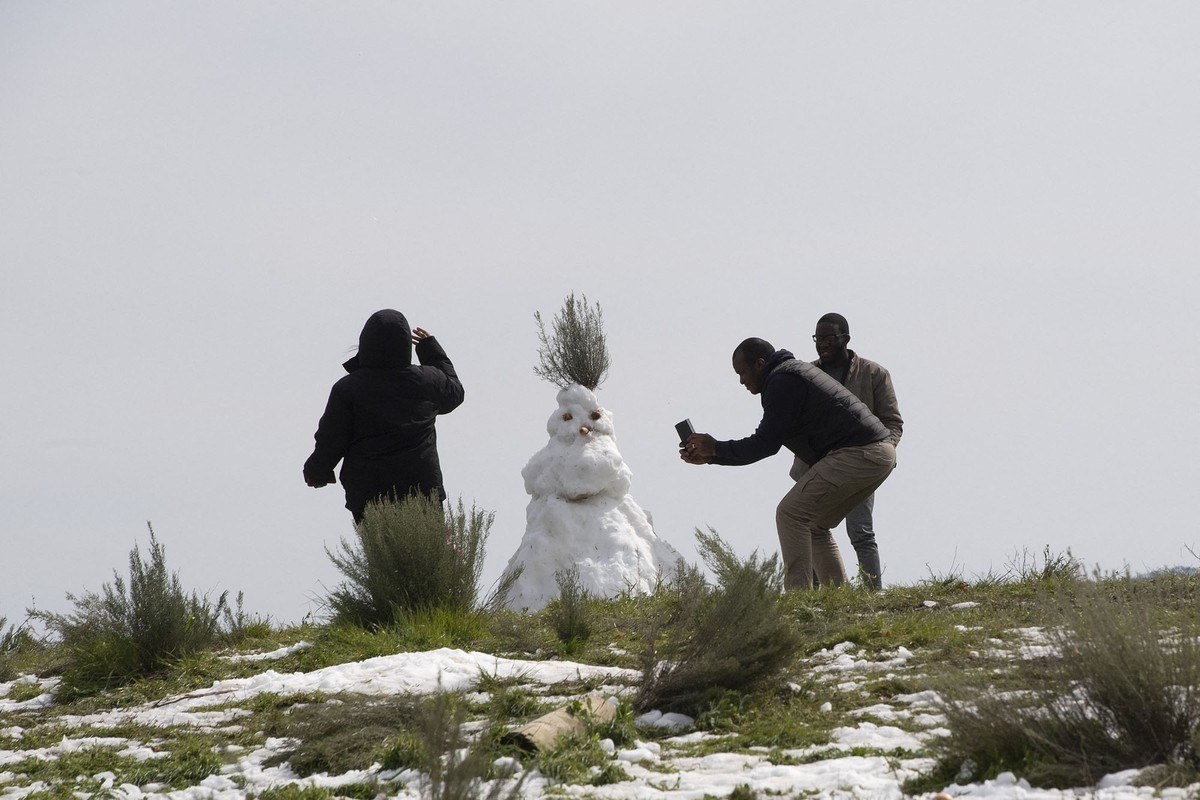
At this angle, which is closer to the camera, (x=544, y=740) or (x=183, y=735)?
(x=544, y=740)

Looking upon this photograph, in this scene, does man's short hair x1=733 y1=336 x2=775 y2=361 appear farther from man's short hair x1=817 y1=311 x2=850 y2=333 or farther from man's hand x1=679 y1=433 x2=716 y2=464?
man's short hair x1=817 y1=311 x2=850 y2=333

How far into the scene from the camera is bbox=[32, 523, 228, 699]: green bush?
6629mm

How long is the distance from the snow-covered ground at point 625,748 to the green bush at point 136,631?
0.28m

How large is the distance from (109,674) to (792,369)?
4.06 meters

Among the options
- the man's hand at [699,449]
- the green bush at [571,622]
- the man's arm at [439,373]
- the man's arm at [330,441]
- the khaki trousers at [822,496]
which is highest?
the man's arm at [439,373]

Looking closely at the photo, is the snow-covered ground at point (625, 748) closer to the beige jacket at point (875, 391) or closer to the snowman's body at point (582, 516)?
the beige jacket at point (875, 391)

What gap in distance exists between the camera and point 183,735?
5.14 metres

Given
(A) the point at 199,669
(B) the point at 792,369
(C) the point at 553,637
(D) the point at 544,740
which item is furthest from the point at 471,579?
(D) the point at 544,740

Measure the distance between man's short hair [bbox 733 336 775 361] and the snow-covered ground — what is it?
2043 millimetres

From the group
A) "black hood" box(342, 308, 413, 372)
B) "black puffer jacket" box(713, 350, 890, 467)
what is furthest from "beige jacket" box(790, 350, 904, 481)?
"black hood" box(342, 308, 413, 372)

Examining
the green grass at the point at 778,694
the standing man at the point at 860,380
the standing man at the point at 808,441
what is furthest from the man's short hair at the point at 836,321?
→ the green grass at the point at 778,694

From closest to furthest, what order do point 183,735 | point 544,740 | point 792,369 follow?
point 544,740 → point 183,735 → point 792,369

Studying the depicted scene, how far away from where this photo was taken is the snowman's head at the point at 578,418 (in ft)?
33.1

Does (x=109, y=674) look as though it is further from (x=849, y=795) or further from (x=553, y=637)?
(x=849, y=795)
